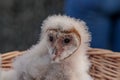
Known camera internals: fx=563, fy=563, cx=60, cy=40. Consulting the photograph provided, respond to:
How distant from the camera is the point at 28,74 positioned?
1.60m

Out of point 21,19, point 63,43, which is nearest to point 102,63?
point 63,43

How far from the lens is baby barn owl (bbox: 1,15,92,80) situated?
1.54m

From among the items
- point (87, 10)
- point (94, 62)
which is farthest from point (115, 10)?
point (94, 62)

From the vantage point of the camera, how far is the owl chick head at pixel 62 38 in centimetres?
153

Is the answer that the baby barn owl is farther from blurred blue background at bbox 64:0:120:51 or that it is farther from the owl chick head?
blurred blue background at bbox 64:0:120:51

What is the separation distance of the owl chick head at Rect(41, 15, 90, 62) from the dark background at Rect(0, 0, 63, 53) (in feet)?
6.07

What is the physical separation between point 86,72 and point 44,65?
16cm

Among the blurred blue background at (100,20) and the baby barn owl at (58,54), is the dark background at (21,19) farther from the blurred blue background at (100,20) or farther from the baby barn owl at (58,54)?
the baby barn owl at (58,54)

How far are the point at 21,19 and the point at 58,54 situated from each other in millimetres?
1957

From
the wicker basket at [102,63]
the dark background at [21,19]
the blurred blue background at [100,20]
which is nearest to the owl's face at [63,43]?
the wicker basket at [102,63]

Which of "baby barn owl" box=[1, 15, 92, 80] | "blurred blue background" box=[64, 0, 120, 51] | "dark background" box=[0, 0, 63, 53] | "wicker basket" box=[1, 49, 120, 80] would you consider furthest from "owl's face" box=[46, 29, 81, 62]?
"dark background" box=[0, 0, 63, 53]

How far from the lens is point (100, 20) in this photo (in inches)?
90.7

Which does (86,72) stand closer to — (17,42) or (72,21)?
(72,21)

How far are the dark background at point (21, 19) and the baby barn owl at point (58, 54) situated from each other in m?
1.77
